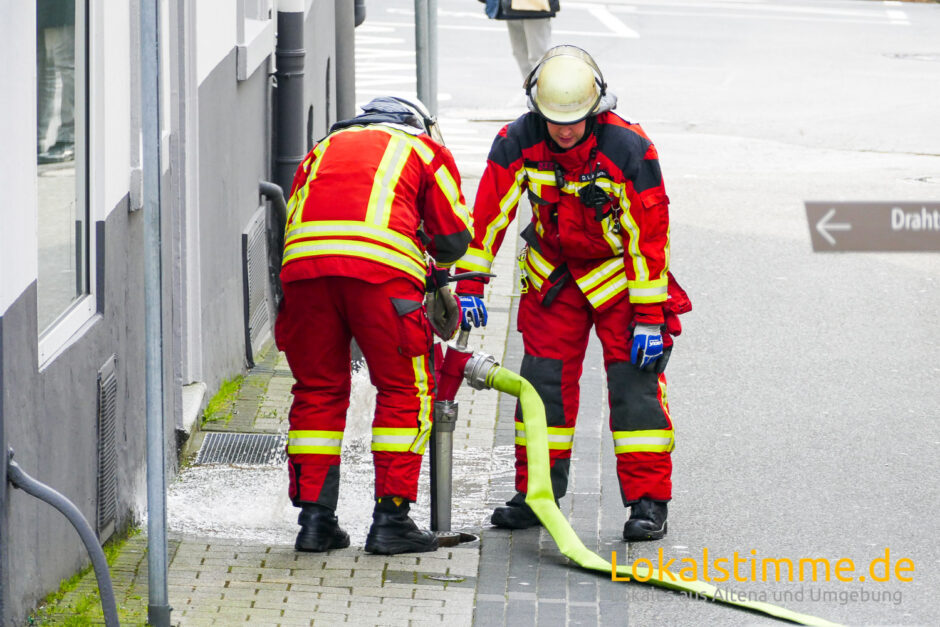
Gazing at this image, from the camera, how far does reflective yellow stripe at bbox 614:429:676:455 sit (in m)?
6.32

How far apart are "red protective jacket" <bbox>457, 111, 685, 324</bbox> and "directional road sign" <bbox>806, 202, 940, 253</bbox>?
0.66m

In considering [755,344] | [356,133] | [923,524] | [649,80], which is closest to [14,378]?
[356,133]

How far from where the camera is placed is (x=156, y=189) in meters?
4.67

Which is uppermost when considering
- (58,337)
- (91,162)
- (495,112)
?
(91,162)

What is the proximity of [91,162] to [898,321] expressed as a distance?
5.87m

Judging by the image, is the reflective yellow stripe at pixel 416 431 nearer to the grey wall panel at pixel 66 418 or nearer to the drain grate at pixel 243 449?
the grey wall panel at pixel 66 418

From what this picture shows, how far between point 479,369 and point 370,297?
2.25 feet

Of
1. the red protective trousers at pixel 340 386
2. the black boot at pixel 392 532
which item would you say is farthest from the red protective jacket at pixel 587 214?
the black boot at pixel 392 532

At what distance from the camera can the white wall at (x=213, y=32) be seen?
7.44 meters

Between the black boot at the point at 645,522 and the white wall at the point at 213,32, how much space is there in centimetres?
286

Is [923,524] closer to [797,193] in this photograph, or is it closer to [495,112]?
[797,193]

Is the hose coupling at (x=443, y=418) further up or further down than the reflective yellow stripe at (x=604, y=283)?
further down

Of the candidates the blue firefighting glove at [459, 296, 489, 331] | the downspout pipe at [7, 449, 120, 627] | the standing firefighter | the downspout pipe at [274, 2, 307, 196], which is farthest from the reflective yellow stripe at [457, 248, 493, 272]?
the downspout pipe at [274, 2, 307, 196]

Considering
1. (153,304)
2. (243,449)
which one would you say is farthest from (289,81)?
(153,304)
